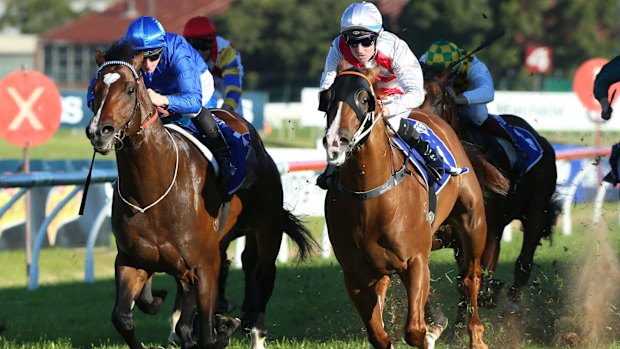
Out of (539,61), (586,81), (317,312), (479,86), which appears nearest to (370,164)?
(479,86)

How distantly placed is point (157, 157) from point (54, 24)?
79.2 meters

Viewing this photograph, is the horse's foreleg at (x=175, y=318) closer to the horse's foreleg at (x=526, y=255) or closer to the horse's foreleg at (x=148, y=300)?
the horse's foreleg at (x=148, y=300)

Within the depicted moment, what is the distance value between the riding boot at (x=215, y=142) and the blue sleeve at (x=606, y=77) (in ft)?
8.89

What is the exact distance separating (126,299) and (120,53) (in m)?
1.32

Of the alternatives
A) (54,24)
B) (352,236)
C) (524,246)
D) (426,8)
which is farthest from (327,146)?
→ (54,24)

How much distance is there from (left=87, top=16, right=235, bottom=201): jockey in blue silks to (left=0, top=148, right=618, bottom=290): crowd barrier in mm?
1243

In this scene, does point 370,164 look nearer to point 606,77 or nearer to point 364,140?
point 364,140

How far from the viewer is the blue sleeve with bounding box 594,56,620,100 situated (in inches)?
300

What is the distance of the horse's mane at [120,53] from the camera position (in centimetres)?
570

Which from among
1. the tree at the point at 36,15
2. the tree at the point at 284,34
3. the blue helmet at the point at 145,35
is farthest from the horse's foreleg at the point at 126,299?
the tree at the point at 36,15

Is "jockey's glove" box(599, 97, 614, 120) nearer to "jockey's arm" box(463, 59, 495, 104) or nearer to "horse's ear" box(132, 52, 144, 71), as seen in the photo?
"jockey's arm" box(463, 59, 495, 104)

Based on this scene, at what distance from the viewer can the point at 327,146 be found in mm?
4906

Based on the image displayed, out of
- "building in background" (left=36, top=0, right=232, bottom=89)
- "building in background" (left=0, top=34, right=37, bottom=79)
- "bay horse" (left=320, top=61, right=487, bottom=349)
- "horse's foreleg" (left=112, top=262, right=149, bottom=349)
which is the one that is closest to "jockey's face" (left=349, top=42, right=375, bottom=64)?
"bay horse" (left=320, top=61, right=487, bottom=349)

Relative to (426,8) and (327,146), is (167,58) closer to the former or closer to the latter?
(327,146)
